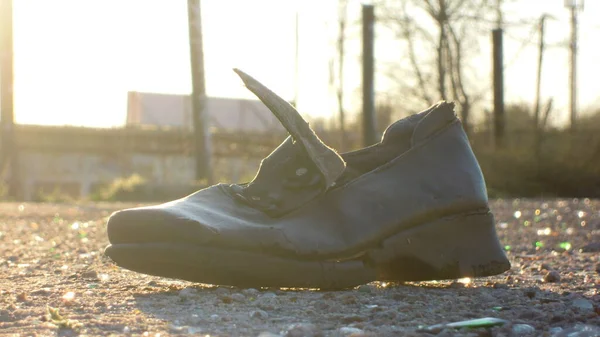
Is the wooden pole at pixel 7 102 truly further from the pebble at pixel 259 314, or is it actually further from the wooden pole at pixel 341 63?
the pebble at pixel 259 314

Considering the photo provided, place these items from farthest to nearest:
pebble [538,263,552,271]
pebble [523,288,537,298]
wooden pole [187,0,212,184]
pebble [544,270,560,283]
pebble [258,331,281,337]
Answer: wooden pole [187,0,212,184]
pebble [538,263,552,271]
pebble [544,270,560,283]
pebble [523,288,537,298]
pebble [258,331,281,337]

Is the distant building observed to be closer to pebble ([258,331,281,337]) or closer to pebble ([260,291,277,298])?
pebble ([260,291,277,298])

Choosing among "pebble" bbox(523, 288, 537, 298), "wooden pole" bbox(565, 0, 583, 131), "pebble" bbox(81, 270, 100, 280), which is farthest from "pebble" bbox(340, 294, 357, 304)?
"wooden pole" bbox(565, 0, 583, 131)

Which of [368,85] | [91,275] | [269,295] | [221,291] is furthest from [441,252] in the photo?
[368,85]

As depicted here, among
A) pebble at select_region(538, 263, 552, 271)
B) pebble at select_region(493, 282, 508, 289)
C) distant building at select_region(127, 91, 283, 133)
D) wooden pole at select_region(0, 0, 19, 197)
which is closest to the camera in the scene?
pebble at select_region(493, 282, 508, 289)

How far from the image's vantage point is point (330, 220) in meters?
2.24

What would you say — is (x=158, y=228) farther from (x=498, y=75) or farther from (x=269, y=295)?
(x=498, y=75)

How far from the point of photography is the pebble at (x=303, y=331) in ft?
5.31

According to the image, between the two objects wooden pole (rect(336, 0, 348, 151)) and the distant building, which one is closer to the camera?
wooden pole (rect(336, 0, 348, 151))

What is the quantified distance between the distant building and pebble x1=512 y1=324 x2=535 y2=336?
31.5 m

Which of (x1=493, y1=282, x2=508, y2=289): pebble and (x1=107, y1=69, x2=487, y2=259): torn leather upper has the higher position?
(x1=107, y1=69, x2=487, y2=259): torn leather upper

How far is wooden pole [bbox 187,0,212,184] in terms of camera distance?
12.2 m

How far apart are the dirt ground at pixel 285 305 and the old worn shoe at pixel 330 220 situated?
2.6 inches

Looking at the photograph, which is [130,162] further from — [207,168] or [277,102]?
[277,102]
